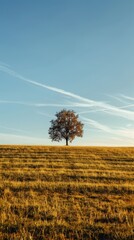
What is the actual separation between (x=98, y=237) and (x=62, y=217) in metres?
2.94

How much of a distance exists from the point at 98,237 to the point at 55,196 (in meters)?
7.88

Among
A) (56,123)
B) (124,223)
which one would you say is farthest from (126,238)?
(56,123)

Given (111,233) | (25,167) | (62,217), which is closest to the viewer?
(111,233)

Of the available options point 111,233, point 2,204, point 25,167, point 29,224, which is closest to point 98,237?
point 111,233

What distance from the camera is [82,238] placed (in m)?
11.3

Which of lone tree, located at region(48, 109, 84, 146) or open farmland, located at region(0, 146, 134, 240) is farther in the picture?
lone tree, located at region(48, 109, 84, 146)

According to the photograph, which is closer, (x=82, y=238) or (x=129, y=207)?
(x=82, y=238)

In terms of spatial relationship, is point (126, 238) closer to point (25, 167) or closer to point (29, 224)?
point (29, 224)

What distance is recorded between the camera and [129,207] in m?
16.7

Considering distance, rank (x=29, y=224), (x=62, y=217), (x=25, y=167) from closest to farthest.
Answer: (x=29, y=224)
(x=62, y=217)
(x=25, y=167)

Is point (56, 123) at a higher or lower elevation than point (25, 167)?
higher

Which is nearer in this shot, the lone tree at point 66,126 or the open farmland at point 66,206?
the open farmland at point 66,206

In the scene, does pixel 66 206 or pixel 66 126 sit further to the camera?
pixel 66 126

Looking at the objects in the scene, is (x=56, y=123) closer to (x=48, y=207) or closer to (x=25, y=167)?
(x=25, y=167)
